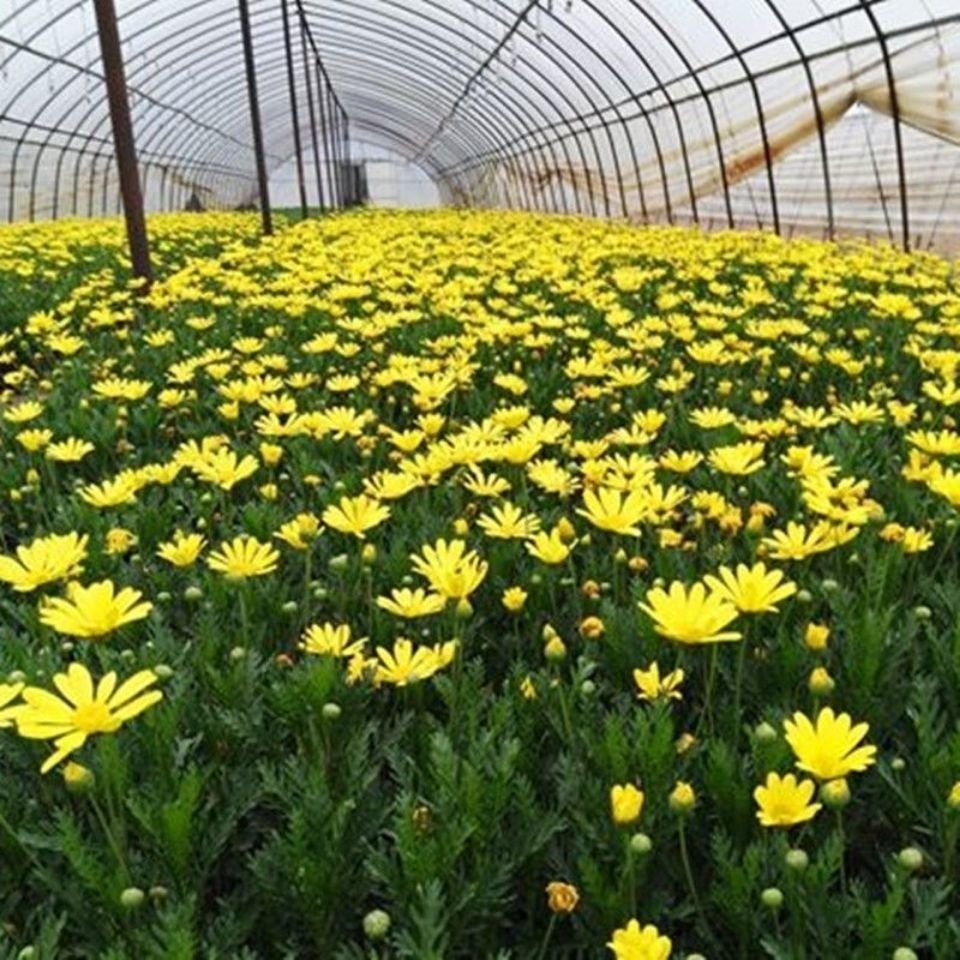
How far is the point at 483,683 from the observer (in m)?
1.78

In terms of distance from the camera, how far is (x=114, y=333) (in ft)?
16.8

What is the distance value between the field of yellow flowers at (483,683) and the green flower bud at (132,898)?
25 mm

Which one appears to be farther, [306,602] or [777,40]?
[777,40]

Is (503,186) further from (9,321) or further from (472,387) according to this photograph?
(472,387)

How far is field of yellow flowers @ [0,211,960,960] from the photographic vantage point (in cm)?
121

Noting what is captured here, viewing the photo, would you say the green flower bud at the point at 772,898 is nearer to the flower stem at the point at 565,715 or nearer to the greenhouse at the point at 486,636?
the greenhouse at the point at 486,636

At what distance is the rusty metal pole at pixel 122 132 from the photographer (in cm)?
600

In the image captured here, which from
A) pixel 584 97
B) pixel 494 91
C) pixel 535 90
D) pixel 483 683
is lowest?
pixel 483 683

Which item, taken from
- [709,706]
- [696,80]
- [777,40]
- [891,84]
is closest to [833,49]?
[777,40]

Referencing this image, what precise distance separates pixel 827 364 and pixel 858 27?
942 cm

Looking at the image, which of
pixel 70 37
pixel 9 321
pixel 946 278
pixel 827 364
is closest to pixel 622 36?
pixel 70 37

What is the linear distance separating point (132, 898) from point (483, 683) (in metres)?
0.73

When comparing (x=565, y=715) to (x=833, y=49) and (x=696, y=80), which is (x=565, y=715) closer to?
(x=833, y=49)

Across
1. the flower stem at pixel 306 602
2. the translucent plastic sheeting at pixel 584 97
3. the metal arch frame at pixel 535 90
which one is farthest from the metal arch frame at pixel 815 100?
the flower stem at pixel 306 602
